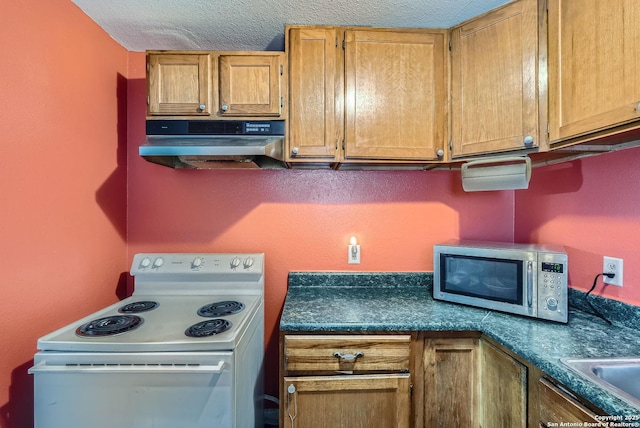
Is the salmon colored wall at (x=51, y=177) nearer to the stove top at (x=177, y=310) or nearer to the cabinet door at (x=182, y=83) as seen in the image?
the stove top at (x=177, y=310)

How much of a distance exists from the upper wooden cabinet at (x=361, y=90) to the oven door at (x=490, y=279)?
0.66 meters

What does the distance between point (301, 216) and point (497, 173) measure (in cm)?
115

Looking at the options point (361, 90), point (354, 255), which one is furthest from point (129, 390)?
point (361, 90)

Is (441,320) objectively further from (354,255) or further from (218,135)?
(218,135)

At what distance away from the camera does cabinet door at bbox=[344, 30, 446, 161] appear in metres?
1.55

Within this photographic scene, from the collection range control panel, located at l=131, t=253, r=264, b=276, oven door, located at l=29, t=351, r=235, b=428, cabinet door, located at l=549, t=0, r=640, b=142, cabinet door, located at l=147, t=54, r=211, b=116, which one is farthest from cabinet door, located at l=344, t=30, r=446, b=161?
oven door, located at l=29, t=351, r=235, b=428

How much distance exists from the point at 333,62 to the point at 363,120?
34 cm

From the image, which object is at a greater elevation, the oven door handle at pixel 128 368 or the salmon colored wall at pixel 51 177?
the salmon colored wall at pixel 51 177

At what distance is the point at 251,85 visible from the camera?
5.08 ft

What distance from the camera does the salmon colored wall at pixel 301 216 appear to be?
6.25 feet

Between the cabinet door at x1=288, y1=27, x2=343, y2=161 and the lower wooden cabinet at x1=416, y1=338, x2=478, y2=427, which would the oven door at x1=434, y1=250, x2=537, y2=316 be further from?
the cabinet door at x1=288, y1=27, x2=343, y2=161

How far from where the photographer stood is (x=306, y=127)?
1.55 meters

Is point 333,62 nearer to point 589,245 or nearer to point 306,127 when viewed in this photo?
point 306,127

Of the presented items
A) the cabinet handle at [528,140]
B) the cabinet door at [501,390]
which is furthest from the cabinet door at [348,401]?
the cabinet handle at [528,140]
